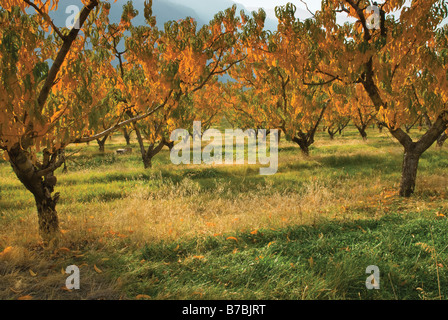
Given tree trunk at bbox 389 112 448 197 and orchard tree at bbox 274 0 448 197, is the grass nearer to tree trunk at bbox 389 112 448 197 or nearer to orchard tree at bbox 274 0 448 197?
tree trunk at bbox 389 112 448 197

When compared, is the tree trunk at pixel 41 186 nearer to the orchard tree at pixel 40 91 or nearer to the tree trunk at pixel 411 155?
the orchard tree at pixel 40 91

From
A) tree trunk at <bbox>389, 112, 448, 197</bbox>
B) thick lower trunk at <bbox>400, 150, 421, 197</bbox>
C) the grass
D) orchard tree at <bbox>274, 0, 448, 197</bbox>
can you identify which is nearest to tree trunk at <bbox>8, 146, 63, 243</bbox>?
the grass

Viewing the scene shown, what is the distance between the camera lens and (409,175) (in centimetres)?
755

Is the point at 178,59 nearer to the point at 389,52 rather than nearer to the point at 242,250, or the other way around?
the point at 242,250

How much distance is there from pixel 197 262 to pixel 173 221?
6.22ft

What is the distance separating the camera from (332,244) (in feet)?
13.5

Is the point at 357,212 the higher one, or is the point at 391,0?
the point at 391,0

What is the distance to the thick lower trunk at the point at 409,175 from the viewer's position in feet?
24.6

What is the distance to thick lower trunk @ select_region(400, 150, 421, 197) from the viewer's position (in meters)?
7.51

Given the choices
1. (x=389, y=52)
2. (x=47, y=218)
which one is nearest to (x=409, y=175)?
(x=389, y=52)

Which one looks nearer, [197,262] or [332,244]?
[197,262]
